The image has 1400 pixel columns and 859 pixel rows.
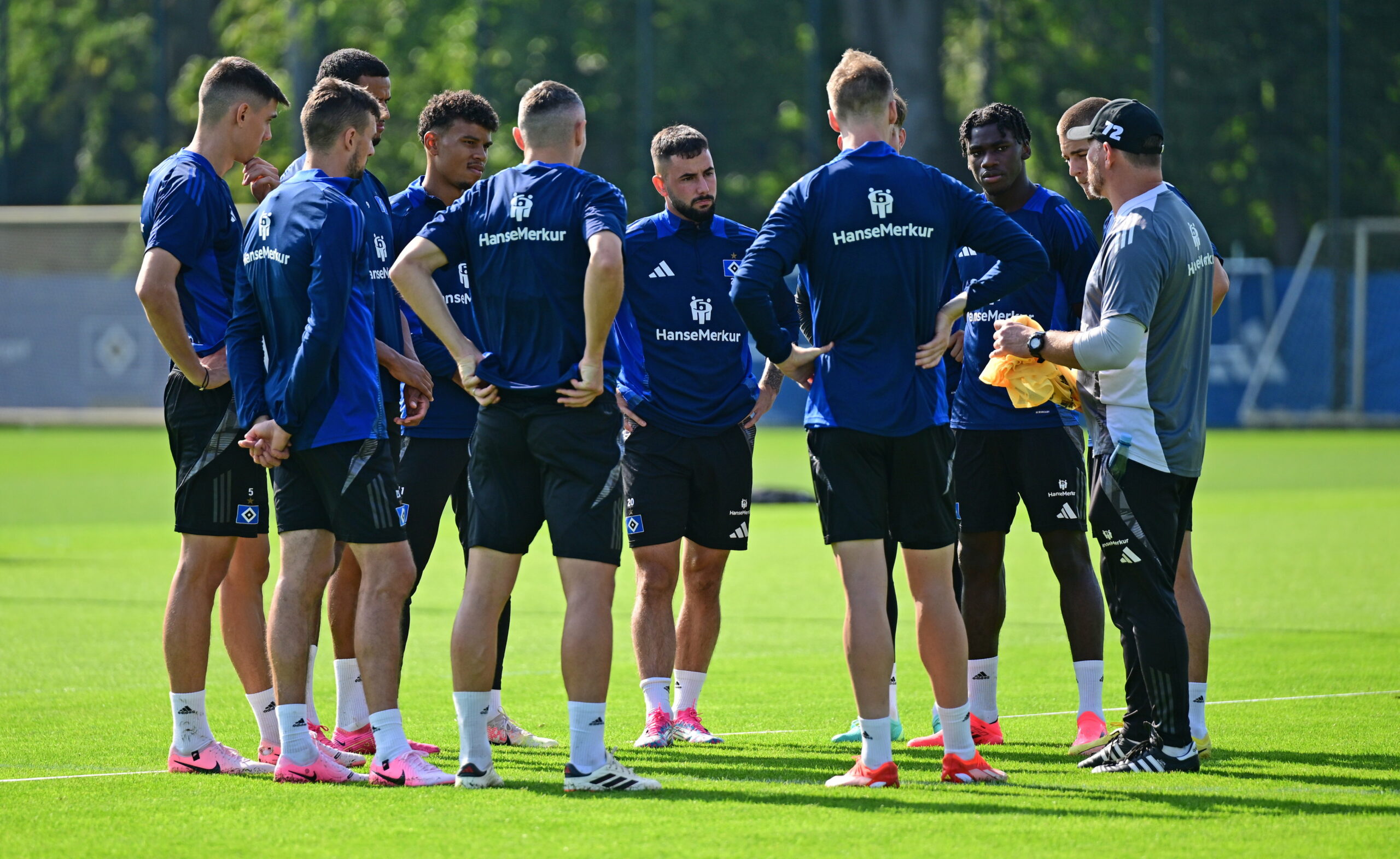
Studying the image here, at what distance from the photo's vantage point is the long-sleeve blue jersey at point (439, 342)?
7.42 meters

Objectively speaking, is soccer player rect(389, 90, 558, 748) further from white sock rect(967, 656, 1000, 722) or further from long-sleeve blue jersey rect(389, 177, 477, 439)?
white sock rect(967, 656, 1000, 722)

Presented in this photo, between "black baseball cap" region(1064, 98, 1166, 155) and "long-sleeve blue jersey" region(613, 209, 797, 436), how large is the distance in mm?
1660

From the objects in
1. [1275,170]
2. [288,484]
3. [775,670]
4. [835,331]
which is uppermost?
[1275,170]

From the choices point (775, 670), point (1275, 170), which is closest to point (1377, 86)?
point (1275, 170)

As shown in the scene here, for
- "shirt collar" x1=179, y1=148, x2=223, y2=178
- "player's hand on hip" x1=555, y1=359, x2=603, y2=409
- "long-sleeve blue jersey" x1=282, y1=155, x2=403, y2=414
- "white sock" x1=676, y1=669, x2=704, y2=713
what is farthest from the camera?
"white sock" x1=676, y1=669, x2=704, y2=713

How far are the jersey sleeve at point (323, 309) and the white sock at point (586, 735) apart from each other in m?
1.45

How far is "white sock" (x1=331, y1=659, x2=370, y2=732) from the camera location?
7059 millimetres

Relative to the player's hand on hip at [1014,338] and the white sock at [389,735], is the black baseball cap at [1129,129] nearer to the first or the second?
the player's hand on hip at [1014,338]

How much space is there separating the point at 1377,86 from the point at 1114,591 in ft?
109

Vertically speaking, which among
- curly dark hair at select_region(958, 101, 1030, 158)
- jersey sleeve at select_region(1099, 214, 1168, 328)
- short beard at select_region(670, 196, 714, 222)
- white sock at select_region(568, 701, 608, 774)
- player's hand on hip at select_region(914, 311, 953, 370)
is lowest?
white sock at select_region(568, 701, 608, 774)

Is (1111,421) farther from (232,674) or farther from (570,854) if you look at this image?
(232,674)

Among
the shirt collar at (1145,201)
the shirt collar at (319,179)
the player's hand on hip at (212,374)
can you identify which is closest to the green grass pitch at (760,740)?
the player's hand on hip at (212,374)

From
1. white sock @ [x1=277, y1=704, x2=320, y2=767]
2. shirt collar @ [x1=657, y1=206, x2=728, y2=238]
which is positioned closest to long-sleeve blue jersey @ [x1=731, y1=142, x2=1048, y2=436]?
shirt collar @ [x1=657, y1=206, x2=728, y2=238]

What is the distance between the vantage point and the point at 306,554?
6.34 m
